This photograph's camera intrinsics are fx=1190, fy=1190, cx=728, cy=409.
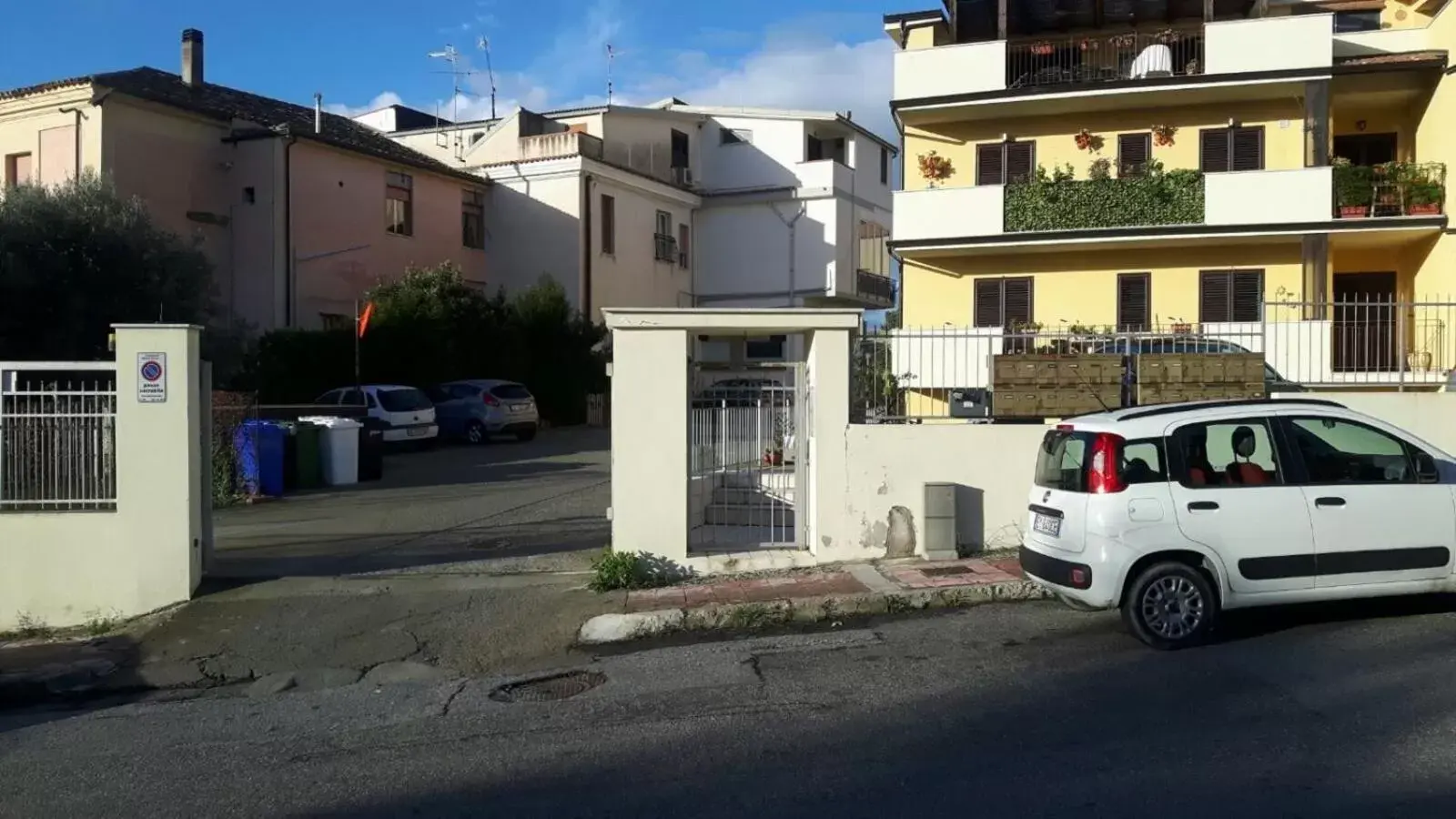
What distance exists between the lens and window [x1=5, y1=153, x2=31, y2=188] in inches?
1103

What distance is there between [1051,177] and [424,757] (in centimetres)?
2003

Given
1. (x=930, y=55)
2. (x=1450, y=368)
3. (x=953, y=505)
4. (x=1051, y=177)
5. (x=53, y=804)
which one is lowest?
(x=53, y=804)

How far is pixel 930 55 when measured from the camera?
23.7 m

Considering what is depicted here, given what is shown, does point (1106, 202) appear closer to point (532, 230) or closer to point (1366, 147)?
point (1366, 147)

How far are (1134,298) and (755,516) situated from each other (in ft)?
48.0

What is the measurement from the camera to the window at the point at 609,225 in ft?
122

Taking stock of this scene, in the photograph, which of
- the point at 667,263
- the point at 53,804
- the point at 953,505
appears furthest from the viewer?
the point at 667,263

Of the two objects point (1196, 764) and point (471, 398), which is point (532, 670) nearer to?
point (1196, 764)

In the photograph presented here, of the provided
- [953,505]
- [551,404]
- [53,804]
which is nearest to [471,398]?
[551,404]

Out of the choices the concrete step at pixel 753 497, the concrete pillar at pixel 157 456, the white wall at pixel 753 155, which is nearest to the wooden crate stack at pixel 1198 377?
the concrete step at pixel 753 497

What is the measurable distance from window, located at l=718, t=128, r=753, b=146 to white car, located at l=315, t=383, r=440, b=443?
61.8 feet

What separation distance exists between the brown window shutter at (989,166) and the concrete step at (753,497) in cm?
1442

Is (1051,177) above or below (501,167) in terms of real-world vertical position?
below

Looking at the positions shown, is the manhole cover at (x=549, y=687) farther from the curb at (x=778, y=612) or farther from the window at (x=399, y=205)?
the window at (x=399, y=205)
